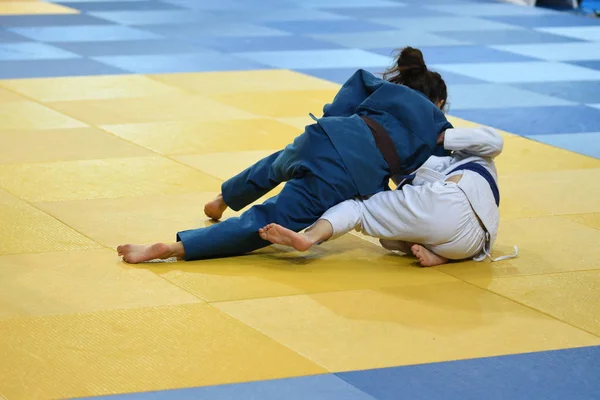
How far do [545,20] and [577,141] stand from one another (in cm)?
871

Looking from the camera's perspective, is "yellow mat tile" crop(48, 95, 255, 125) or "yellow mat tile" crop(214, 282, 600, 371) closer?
"yellow mat tile" crop(214, 282, 600, 371)

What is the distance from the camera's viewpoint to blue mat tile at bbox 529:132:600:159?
9.72 metres

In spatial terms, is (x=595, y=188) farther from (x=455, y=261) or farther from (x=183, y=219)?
(x=183, y=219)

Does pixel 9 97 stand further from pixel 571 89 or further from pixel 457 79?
pixel 571 89

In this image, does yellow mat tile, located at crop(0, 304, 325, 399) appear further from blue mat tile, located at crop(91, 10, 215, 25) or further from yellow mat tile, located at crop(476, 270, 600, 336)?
blue mat tile, located at crop(91, 10, 215, 25)

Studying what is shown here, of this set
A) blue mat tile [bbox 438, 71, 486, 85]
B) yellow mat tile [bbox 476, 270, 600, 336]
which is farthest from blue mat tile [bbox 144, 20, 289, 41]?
yellow mat tile [bbox 476, 270, 600, 336]

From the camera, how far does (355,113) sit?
265 inches

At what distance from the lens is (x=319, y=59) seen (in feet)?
46.2

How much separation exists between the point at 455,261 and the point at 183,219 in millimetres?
1819

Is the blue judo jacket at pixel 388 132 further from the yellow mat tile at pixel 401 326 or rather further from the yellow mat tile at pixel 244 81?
the yellow mat tile at pixel 244 81

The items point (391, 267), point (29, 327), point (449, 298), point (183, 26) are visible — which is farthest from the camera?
point (183, 26)

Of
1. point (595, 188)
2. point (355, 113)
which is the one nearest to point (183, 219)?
point (355, 113)

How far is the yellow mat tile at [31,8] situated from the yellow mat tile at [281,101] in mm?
7153

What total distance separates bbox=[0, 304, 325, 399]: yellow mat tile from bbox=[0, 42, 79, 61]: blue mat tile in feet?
28.2
